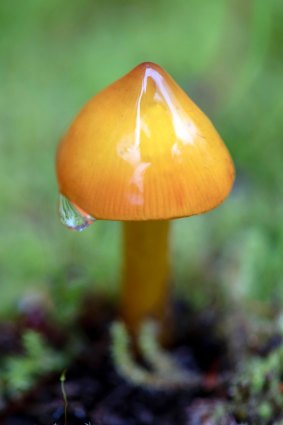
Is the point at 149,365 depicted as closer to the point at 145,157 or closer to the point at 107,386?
the point at 107,386

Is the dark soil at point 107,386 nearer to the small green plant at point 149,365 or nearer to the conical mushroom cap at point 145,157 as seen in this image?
the small green plant at point 149,365

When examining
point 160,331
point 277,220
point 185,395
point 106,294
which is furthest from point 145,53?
point 185,395

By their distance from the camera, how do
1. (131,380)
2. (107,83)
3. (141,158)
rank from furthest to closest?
1. (107,83)
2. (131,380)
3. (141,158)

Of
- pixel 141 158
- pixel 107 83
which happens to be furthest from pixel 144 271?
pixel 107 83

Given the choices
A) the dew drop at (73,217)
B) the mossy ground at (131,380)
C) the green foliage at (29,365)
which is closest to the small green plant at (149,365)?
the mossy ground at (131,380)

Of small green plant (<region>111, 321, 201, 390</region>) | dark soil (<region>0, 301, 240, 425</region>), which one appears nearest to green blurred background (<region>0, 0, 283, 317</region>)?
dark soil (<region>0, 301, 240, 425</region>)

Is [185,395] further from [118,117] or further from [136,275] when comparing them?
[118,117]
